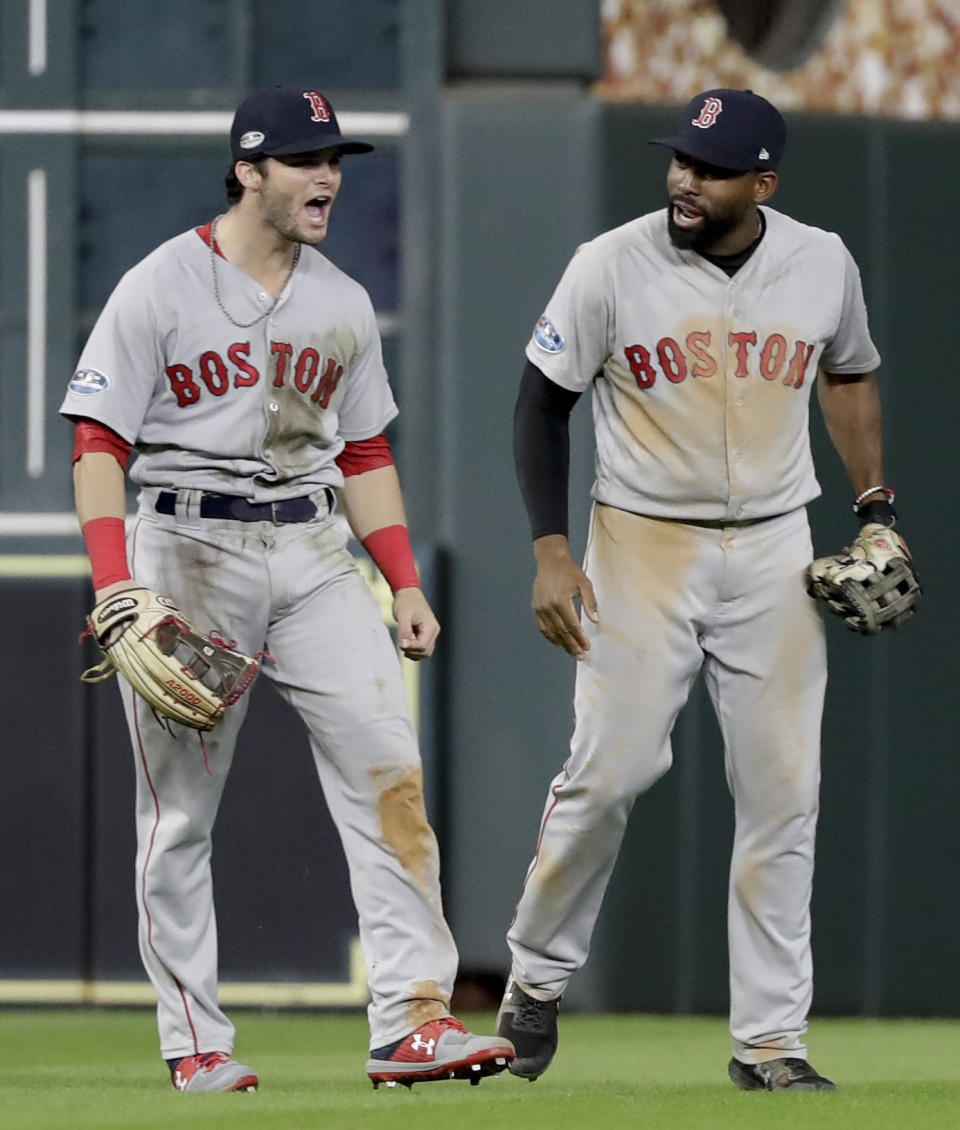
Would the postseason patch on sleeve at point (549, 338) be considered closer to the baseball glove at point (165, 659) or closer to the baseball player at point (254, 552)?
the baseball player at point (254, 552)

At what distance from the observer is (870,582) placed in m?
5.17

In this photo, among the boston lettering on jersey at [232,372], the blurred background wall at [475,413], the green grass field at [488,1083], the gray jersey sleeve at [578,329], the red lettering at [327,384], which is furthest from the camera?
the blurred background wall at [475,413]

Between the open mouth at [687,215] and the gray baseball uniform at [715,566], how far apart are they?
77 millimetres

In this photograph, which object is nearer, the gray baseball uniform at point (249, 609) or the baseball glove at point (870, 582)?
the gray baseball uniform at point (249, 609)

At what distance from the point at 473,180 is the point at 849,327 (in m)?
2.80

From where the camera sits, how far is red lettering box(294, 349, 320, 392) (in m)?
4.94

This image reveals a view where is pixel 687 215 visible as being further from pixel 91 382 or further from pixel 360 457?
pixel 91 382

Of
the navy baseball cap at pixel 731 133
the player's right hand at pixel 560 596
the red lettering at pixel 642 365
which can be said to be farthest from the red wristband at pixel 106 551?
the navy baseball cap at pixel 731 133

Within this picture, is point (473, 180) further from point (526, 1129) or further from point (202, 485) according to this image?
point (526, 1129)

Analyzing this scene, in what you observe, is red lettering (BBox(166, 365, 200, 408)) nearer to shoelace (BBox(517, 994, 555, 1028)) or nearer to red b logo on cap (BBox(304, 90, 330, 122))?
red b logo on cap (BBox(304, 90, 330, 122))

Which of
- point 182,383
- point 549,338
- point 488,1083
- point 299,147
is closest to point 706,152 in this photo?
point 549,338

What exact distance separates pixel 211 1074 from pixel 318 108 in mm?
2042

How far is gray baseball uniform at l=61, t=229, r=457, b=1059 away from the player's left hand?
7 cm

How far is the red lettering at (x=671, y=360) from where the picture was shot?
16.6 feet
